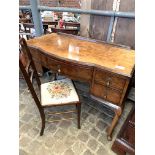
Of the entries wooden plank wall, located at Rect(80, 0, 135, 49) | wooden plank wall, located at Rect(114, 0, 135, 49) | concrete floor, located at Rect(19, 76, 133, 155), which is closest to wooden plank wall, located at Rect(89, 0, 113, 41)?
wooden plank wall, located at Rect(80, 0, 135, 49)

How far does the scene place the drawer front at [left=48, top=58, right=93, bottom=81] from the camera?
A: 1.28 meters

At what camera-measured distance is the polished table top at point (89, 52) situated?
3.92ft

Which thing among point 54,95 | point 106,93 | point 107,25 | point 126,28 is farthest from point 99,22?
point 54,95

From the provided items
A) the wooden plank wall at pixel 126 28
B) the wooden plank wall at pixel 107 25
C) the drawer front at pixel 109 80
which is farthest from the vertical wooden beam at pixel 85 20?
the drawer front at pixel 109 80

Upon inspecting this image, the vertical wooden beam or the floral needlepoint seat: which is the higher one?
the vertical wooden beam

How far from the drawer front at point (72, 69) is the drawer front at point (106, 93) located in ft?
0.35

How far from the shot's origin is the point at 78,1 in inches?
68.7

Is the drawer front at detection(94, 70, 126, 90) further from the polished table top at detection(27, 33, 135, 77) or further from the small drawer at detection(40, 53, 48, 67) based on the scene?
the small drawer at detection(40, 53, 48, 67)

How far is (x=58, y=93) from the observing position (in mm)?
1486

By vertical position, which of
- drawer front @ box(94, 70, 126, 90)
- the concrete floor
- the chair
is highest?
drawer front @ box(94, 70, 126, 90)

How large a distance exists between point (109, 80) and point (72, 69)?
352mm

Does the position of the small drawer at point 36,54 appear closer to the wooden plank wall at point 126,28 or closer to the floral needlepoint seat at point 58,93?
the floral needlepoint seat at point 58,93
